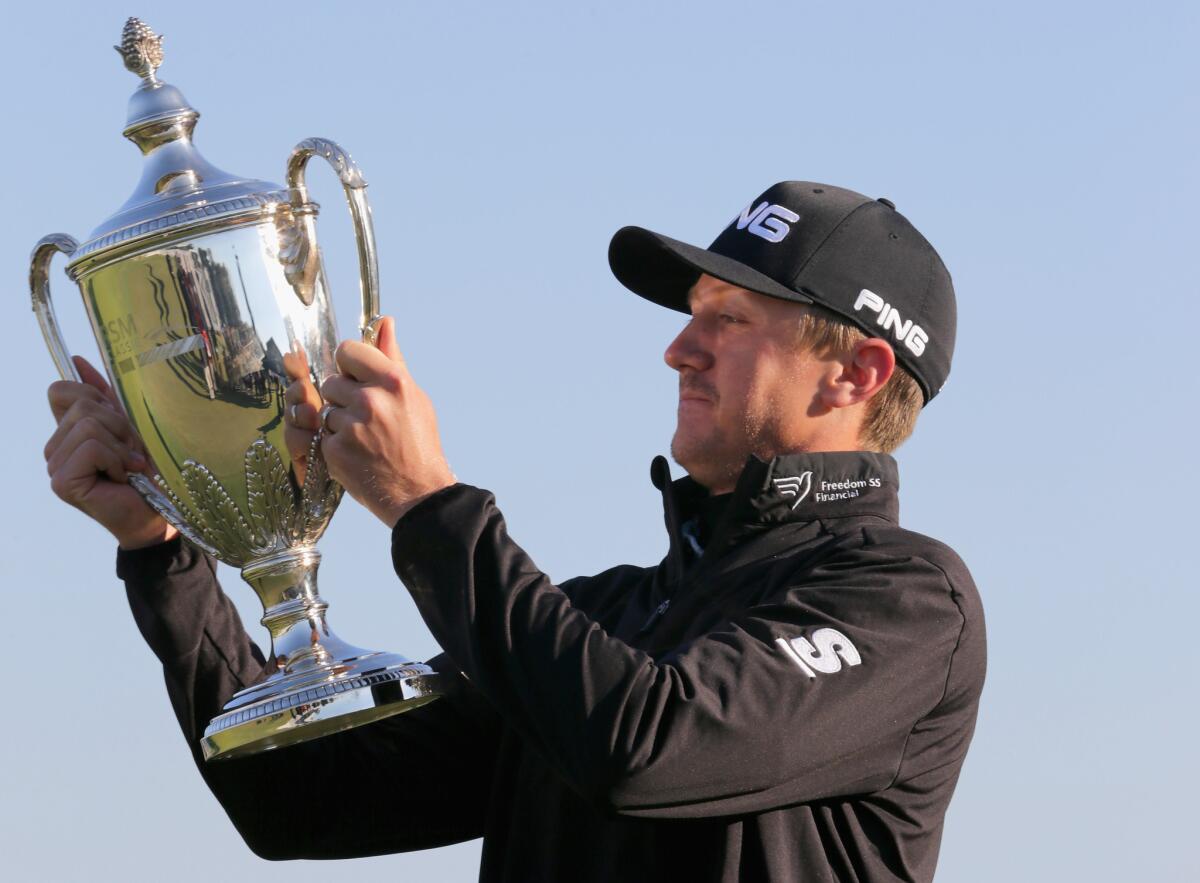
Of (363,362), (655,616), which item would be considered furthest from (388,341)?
(655,616)

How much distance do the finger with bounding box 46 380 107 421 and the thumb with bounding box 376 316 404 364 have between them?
75 centimetres

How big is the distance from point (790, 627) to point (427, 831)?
1124mm

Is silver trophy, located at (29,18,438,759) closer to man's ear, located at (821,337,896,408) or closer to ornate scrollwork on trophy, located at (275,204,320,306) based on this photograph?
ornate scrollwork on trophy, located at (275,204,320,306)

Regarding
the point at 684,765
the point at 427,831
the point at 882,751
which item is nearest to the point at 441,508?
the point at 684,765

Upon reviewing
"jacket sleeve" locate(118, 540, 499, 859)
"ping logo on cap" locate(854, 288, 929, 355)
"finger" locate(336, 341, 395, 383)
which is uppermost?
"finger" locate(336, 341, 395, 383)

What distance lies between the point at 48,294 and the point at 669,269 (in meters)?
1.15

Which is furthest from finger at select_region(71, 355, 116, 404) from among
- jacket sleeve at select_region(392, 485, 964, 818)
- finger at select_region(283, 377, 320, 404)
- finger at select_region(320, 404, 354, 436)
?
jacket sleeve at select_region(392, 485, 964, 818)

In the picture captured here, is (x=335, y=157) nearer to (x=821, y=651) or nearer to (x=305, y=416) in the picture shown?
(x=305, y=416)

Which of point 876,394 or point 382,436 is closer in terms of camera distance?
point 382,436

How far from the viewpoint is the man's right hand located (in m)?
3.49

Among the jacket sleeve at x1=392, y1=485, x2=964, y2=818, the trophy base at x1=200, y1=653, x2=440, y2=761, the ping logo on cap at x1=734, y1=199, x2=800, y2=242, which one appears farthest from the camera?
the ping logo on cap at x1=734, y1=199, x2=800, y2=242

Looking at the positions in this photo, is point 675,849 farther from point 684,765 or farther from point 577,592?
point 577,592

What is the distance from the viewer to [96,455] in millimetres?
3484

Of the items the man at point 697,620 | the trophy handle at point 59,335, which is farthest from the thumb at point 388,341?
the trophy handle at point 59,335
